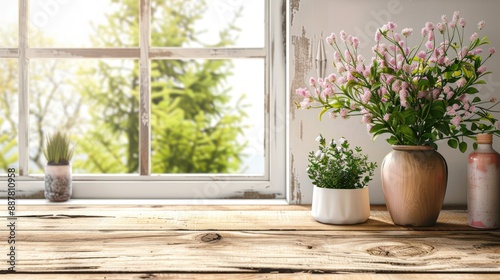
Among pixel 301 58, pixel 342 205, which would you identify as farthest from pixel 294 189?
pixel 301 58

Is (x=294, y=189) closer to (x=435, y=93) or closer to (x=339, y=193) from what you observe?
(x=339, y=193)

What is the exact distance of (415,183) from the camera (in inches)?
43.9

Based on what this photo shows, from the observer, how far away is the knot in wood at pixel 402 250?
922 mm

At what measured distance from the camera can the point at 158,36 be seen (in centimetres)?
516

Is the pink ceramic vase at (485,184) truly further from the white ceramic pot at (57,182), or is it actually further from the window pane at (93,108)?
the window pane at (93,108)

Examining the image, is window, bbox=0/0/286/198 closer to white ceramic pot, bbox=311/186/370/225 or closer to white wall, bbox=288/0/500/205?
white wall, bbox=288/0/500/205

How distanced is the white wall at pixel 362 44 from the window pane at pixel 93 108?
3.70 m

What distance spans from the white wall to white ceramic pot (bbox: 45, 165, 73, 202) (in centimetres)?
76

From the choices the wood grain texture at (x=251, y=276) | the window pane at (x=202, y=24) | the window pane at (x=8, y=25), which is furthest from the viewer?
the window pane at (x=202, y=24)

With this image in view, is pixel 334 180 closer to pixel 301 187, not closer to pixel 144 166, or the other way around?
pixel 301 187


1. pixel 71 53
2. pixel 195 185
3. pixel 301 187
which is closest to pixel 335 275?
pixel 301 187

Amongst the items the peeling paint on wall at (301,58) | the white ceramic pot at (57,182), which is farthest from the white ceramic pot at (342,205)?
the white ceramic pot at (57,182)

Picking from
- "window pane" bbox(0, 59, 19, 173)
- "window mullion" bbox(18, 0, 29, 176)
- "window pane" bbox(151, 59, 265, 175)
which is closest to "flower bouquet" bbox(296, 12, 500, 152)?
"window mullion" bbox(18, 0, 29, 176)

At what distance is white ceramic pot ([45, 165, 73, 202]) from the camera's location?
1.44m
